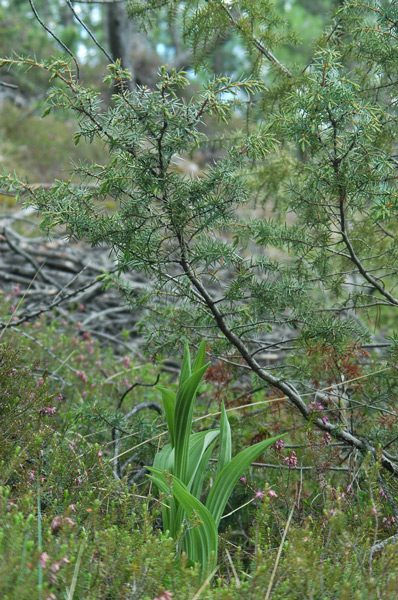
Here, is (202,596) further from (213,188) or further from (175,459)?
(213,188)

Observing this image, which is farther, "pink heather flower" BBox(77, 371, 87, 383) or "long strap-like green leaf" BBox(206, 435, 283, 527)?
"pink heather flower" BBox(77, 371, 87, 383)

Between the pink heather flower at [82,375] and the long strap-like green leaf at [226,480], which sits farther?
the pink heather flower at [82,375]

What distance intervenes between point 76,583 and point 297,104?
177 centimetres

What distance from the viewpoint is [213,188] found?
6.61 ft

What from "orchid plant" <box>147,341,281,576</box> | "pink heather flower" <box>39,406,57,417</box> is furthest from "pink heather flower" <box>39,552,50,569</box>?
"pink heather flower" <box>39,406,57,417</box>

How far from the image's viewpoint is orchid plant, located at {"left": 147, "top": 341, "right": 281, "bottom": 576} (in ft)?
6.39

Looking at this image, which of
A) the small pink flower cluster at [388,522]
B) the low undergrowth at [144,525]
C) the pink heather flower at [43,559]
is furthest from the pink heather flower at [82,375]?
the pink heather flower at [43,559]

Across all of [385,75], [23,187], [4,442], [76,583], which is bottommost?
[76,583]

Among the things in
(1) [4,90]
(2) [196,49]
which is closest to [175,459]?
(2) [196,49]

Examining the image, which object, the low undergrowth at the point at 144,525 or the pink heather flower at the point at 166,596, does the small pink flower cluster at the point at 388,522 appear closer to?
the low undergrowth at the point at 144,525

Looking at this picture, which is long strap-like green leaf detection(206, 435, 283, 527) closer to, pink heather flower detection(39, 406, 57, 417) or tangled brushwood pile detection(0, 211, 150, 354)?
pink heather flower detection(39, 406, 57, 417)

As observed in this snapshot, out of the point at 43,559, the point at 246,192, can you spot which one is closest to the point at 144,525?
the point at 43,559

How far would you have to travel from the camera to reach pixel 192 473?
2.22 metres

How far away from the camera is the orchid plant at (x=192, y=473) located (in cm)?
195
